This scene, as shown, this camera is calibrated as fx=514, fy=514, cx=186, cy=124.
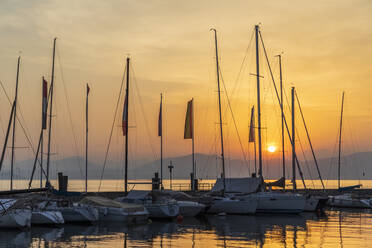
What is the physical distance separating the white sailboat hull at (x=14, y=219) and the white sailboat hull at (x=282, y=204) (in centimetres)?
2236

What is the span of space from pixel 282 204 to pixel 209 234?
15.9m

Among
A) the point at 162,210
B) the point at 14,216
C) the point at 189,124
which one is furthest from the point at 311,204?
the point at 14,216

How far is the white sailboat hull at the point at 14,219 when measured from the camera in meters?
33.7

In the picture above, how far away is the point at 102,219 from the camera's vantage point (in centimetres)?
3956

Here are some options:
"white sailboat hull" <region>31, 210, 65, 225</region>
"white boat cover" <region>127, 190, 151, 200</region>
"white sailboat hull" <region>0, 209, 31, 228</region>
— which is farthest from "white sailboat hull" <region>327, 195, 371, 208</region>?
"white sailboat hull" <region>0, 209, 31, 228</region>

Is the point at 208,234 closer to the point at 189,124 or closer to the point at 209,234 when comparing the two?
the point at 209,234

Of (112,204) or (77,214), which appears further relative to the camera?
(112,204)

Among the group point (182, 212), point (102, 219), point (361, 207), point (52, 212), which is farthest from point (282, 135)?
point (52, 212)

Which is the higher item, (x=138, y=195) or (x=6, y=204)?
(x=138, y=195)

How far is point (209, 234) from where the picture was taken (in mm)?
33594

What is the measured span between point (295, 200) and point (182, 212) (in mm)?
10999

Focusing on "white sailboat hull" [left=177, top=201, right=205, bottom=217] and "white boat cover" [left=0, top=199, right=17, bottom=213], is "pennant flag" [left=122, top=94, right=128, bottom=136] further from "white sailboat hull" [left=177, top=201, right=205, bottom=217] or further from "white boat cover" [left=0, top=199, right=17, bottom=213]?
"white boat cover" [left=0, top=199, right=17, bottom=213]

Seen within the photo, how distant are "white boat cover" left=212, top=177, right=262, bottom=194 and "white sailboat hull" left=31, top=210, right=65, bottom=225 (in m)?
20.1

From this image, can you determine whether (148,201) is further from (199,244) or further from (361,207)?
(361,207)
